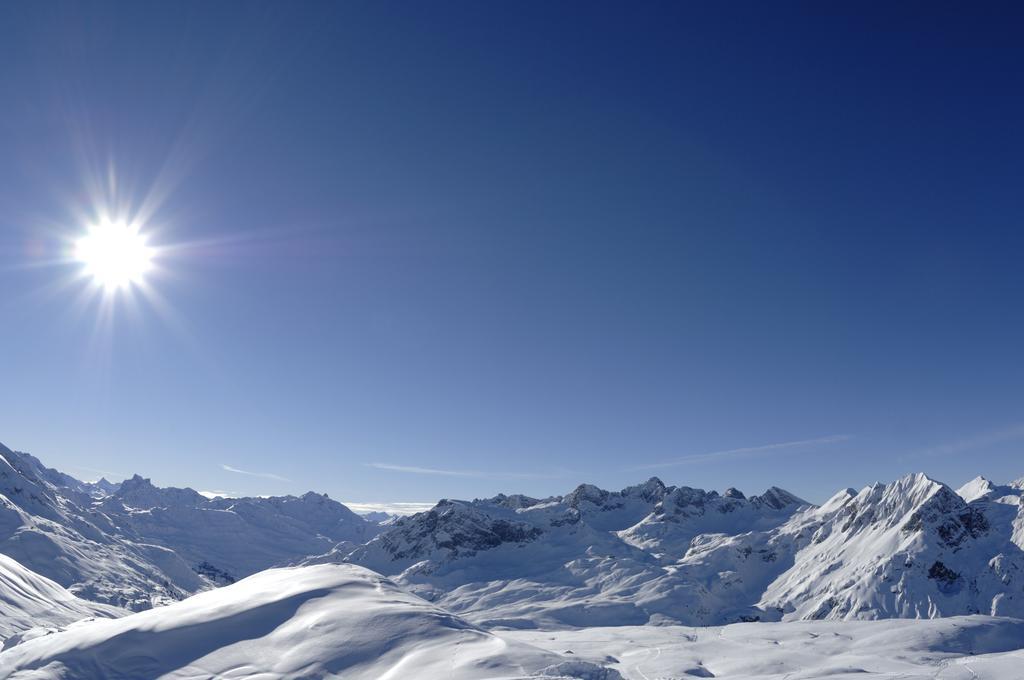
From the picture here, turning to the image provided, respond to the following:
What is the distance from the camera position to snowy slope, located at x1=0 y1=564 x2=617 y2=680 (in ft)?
137

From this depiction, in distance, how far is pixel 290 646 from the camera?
45.6 m

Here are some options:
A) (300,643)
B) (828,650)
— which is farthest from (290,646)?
(828,650)

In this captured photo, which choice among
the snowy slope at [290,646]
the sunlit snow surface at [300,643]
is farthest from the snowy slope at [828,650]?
the snowy slope at [290,646]

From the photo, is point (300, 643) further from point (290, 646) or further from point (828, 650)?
point (828, 650)

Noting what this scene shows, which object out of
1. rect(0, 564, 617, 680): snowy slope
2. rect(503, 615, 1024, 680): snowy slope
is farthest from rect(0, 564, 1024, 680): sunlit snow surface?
rect(503, 615, 1024, 680): snowy slope

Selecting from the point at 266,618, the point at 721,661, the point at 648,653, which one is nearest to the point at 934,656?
the point at 721,661

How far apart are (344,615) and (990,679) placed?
9210 centimetres

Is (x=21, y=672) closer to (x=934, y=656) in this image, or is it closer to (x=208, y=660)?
(x=208, y=660)

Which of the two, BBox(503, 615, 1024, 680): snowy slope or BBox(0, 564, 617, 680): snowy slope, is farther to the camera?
BBox(503, 615, 1024, 680): snowy slope

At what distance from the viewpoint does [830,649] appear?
151125 millimetres

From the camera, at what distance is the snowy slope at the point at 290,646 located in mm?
41734

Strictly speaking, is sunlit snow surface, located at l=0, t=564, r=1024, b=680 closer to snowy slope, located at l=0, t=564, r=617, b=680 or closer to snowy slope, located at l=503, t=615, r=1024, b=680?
snowy slope, located at l=0, t=564, r=617, b=680

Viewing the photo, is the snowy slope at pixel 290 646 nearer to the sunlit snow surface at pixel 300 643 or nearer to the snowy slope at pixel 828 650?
the sunlit snow surface at pixel 300 643

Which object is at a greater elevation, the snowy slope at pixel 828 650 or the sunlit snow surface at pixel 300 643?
the sunlit snow surface at pixel 300 643
